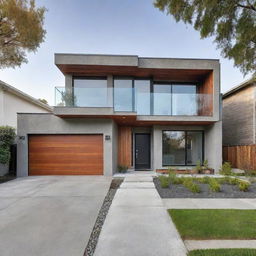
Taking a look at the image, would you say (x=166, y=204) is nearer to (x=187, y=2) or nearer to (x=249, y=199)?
(x=249, y=199)

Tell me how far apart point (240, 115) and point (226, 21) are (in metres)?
8.73

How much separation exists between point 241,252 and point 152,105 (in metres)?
7.33

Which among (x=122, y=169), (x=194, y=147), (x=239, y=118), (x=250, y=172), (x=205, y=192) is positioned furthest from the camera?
(x=239, y=118)

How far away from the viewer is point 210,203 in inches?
183

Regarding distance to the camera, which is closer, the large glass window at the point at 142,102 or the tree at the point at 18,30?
the tree at the point at 18,30

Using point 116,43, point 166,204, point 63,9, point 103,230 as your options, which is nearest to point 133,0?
point 116,43

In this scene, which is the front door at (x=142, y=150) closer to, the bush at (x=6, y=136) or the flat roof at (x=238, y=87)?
the bush at (x=6, y=136)

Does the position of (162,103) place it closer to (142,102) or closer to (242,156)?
(142,102)

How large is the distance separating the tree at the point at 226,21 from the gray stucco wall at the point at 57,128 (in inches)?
220

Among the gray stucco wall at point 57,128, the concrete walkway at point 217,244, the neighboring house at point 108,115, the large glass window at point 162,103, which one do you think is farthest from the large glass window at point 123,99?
the concrete walkway at point 217,244

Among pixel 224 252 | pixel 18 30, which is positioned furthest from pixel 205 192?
pixel 18 30

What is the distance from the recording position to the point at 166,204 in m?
4.55

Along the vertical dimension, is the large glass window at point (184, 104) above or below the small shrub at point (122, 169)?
above

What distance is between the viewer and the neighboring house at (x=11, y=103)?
35.4 feet
